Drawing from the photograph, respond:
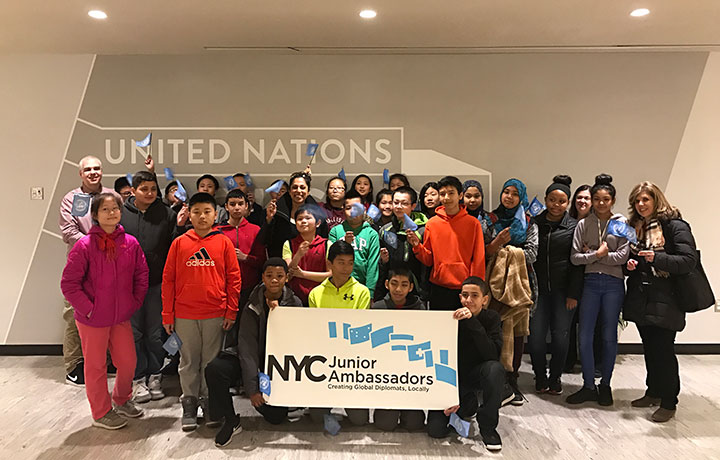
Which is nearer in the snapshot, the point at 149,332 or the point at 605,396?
the point at 605,396

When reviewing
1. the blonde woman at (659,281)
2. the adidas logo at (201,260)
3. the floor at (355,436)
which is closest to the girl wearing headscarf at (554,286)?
the floor at (355,436)

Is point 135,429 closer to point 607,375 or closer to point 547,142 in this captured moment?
point 607,375

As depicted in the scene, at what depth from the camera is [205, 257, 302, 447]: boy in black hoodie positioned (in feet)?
9.46

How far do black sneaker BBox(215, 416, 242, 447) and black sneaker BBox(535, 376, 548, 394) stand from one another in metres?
2.18

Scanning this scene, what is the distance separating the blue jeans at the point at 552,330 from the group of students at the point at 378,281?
0.01 metres

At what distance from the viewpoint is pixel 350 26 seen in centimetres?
400

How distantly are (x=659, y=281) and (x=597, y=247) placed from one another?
1.41ft

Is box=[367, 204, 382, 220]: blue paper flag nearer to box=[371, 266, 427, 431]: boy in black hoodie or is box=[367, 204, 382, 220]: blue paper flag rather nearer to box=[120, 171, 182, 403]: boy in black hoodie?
box=[371, 266, 427, 431]: boy in black hoodie

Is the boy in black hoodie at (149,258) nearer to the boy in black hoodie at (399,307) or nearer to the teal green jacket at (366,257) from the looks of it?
the teal green jacket at (366,257)

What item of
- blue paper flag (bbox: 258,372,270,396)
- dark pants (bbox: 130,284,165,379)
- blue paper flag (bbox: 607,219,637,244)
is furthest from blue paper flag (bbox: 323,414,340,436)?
blue paper flag (bbox: 607,219,637,244)

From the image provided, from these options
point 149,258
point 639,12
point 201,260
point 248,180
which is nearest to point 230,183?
point 248,180

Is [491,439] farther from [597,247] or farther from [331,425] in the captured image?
[597,247]

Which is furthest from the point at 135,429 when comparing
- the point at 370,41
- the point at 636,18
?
the point at 636,18

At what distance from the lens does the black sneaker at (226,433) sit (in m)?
2.83
